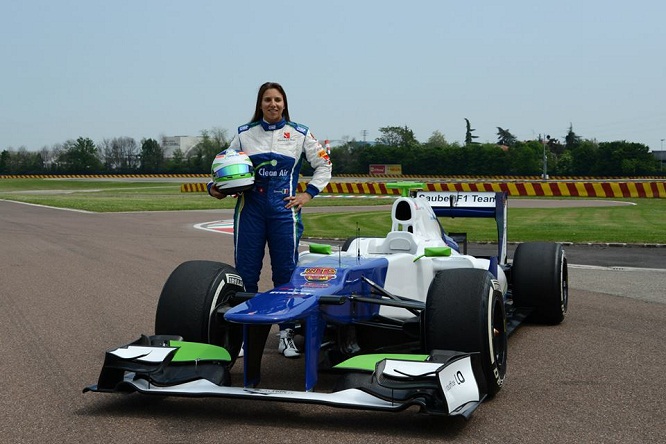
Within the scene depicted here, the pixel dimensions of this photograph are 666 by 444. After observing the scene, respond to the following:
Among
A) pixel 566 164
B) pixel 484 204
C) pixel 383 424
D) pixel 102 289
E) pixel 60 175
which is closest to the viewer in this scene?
pixel 383 424

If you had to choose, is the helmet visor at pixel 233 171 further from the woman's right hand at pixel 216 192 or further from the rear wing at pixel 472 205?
the rear wing at pixel 472 205

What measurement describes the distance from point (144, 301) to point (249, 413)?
462 cm

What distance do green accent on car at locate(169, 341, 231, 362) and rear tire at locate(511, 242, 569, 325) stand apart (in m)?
3.66

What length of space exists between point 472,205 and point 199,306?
13.9 feet

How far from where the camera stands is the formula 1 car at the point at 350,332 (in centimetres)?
493

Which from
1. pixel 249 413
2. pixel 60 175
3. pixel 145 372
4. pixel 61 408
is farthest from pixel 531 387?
pixel 60 175

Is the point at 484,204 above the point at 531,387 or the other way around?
above

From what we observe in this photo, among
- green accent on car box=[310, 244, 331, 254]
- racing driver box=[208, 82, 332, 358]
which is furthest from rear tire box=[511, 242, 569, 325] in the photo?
racing driver box=[208, 82, 332, 358]

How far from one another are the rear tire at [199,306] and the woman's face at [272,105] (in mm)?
1264

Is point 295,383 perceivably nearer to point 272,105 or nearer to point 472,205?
point 272,105

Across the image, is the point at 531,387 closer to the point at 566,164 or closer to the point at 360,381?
the point at 360,381

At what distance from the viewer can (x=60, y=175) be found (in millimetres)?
105938

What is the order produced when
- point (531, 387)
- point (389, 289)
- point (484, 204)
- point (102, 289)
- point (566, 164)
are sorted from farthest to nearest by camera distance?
point (566, 164), point (102, 289), point (484, 204), point (389, 289), point (531, 387)

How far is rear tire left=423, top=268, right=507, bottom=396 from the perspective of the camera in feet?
17.7
